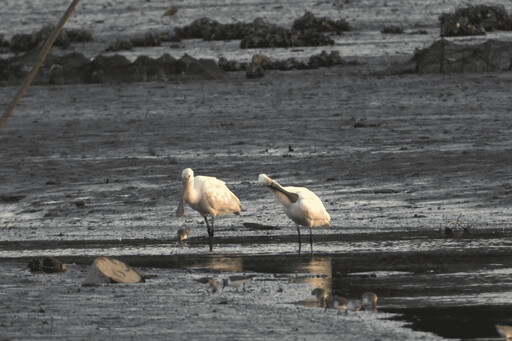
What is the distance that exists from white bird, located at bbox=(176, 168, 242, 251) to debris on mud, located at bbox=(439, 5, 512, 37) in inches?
852

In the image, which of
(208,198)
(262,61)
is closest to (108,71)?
(262,61)

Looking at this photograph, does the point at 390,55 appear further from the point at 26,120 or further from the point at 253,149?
the point at 253,149

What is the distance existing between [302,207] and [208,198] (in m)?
1.51

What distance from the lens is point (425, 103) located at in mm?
23266

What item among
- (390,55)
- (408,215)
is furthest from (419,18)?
(408,215)

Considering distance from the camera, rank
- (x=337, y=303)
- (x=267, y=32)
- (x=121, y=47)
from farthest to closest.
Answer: (x=121, y=47)
(x=267, y=32)
(x=337, y=303)

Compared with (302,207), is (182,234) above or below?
below

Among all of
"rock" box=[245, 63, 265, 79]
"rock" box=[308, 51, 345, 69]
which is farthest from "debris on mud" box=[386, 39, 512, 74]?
"rock" box=[245, 63, 265, 79]

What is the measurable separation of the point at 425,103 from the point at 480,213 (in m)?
9.70

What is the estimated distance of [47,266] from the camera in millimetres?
10938

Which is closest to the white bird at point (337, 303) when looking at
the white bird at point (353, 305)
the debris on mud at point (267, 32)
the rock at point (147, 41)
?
the white bird at point (353, 305)

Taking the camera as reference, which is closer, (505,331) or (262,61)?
(505,331)

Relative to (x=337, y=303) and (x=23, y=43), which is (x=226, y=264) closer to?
(x=337, y=303)

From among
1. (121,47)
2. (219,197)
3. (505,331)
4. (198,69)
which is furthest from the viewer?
(121,47)
